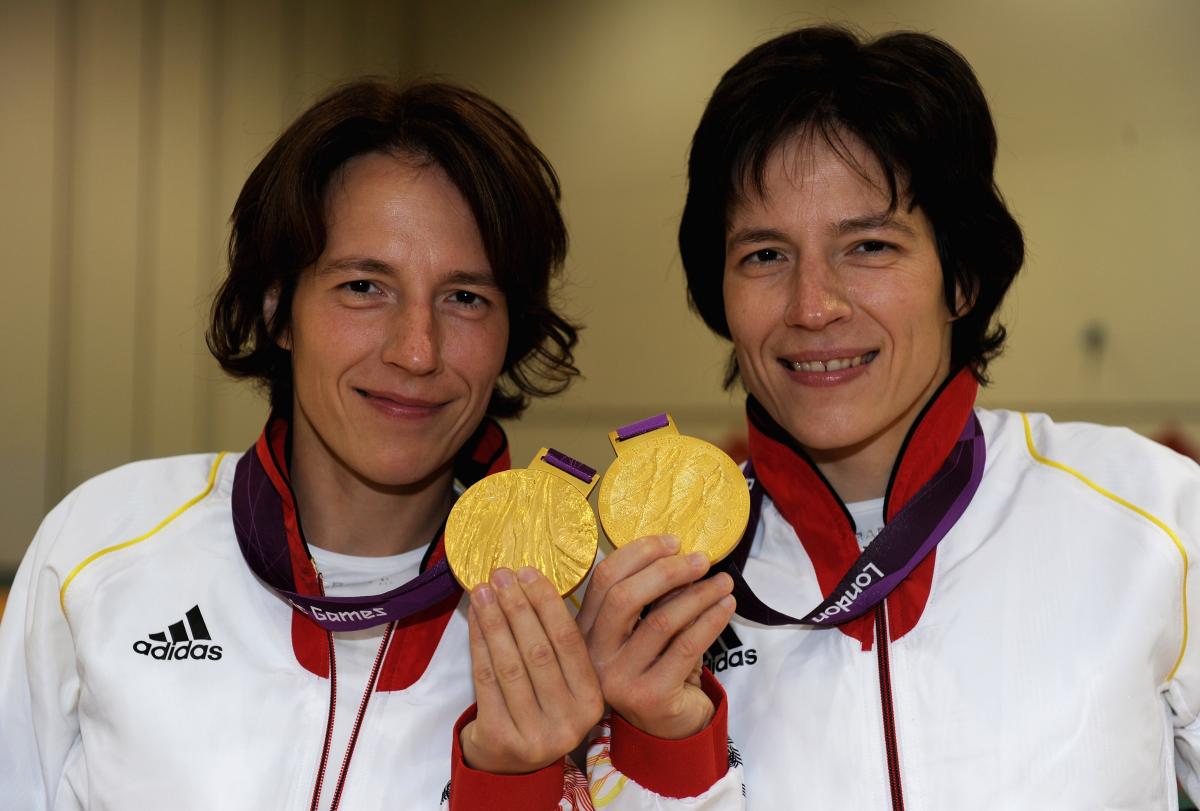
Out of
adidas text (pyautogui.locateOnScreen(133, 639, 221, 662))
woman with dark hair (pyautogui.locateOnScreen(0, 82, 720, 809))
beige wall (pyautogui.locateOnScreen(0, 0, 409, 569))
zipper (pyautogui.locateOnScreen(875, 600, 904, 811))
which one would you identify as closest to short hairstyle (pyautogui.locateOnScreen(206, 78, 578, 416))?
woman with dark hair (pyautogui.locateOnScreen(0, 82, 720, 809))

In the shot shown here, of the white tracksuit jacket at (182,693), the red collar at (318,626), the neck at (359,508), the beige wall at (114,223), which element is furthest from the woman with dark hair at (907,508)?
the beige wall at (114,223)

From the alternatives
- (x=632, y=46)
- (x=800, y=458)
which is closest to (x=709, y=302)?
(x=800, y=458)

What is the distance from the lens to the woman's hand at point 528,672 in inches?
45.9

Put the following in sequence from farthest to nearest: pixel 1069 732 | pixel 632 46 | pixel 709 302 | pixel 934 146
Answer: pixel 632 46, pixel 709 302, pixel 934 146, pixel 1069 732

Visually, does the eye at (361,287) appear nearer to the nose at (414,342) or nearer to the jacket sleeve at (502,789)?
the nose at (414,342)

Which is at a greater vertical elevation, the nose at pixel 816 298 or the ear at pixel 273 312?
the nose at pixel 816 298

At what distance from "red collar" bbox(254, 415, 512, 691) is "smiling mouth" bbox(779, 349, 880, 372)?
49 centimetres

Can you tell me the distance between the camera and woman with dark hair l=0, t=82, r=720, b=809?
53.2 inches

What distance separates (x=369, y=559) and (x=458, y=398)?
1.00 feet

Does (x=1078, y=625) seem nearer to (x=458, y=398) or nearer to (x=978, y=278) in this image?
(x=978, y=278)

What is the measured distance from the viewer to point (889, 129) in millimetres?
1427

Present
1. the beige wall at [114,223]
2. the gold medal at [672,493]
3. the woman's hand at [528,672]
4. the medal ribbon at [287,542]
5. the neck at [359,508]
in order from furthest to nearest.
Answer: the beige wall at [114,223] < the neck at [359,508] < the medal ribbon at [287,542] < the gold medal at [672,493] < the woman's hand at [528,672]

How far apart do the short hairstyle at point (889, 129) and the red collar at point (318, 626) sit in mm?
589

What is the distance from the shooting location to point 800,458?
1.48 m
